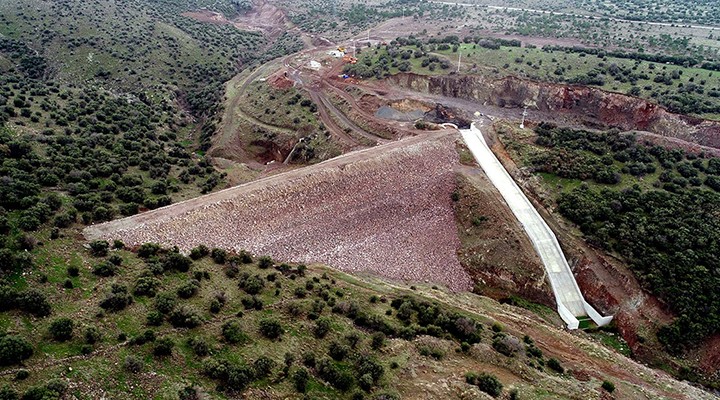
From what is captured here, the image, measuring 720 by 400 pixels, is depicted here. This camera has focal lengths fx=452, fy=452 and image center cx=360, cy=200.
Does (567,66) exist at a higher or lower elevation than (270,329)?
higher

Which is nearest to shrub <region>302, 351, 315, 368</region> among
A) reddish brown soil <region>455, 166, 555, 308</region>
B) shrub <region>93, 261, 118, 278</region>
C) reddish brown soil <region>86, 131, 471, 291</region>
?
shrub <region>93, 261, 118, 278</region>

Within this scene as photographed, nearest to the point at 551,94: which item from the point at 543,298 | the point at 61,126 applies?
the point at 543,298

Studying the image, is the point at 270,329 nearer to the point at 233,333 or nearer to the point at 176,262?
the point at 233,333

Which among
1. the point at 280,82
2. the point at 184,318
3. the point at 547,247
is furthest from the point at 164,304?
the point at 280,82

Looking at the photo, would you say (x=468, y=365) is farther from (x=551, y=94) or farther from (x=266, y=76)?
(x=266, y=76)

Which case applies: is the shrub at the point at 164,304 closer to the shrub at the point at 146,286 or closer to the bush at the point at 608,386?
the shrub at the point at 146,286
